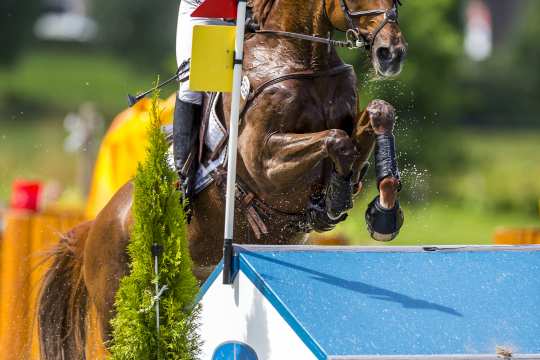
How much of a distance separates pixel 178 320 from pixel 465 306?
3.24ft

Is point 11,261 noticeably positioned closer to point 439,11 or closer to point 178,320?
point 178,320

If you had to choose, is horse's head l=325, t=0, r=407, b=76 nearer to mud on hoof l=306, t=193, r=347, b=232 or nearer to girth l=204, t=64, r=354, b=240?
girth l=204, t=64, r=354, b=240

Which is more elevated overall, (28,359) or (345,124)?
(345,124)

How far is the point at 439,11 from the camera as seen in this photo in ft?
65.9

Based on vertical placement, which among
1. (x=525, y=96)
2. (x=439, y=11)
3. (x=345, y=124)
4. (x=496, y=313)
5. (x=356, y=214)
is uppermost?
(x=345, y=124)

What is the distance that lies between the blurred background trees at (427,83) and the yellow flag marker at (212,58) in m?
13.8

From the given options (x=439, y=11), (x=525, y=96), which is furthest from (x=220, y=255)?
(x=525, y=96)

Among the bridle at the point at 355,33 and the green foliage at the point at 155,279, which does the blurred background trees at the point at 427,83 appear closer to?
the bridle at the point at 355,33

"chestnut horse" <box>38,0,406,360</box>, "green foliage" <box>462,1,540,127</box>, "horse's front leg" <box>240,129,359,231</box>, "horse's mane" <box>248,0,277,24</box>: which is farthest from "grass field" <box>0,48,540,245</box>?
"horse's front leg" <box>240,129,359,231</box>

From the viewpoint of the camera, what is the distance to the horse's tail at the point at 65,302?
5996 mm

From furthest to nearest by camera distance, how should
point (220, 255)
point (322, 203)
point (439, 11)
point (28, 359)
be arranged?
1. point (439, 11)
2. point (28, 359)
3. point (220, 255)
4. point (322, 203)

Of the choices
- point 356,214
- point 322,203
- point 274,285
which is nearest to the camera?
point 274,285

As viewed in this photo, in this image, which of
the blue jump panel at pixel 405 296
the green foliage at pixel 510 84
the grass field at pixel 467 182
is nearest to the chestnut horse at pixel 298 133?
the blue jump panel at pixel 405 296

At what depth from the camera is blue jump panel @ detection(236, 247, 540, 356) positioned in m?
3.75
